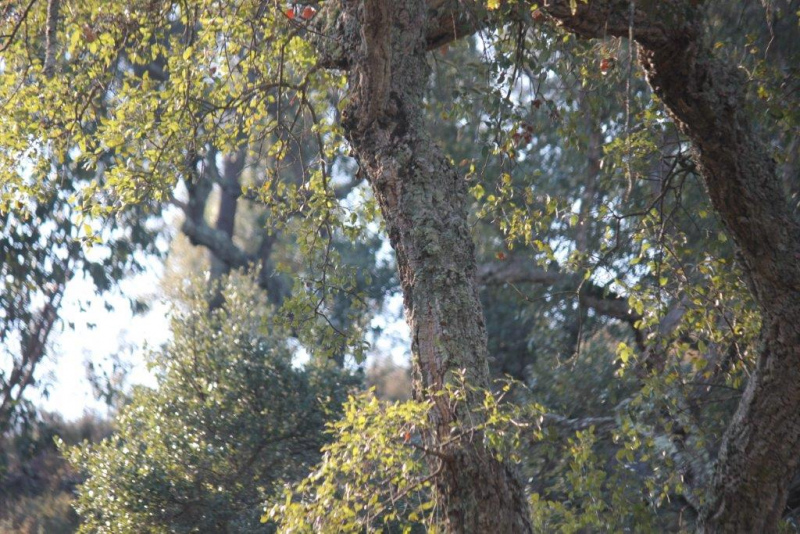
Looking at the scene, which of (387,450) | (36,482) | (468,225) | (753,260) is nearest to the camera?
(387,450)

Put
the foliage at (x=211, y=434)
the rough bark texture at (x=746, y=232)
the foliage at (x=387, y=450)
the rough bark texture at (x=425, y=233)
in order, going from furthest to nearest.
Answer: the foliage at (x=211, y=434), the rough bark texture at (x=746, y=232), the rough bark texture at (x=425, y=233), the foliage at (x=387, y=450)

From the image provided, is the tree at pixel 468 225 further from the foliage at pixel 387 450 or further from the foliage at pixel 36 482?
the foliage at pixel 36 482

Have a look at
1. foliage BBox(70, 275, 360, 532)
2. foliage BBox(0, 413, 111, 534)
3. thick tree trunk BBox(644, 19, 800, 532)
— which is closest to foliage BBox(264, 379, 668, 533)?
thick tree trunk BBox(644, 19, 800, 532)

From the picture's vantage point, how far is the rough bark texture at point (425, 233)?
370cm

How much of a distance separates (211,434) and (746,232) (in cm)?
748

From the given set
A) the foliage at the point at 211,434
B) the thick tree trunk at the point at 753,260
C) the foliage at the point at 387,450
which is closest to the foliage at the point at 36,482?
the foliage at the point at 211,434

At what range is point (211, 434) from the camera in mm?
10445

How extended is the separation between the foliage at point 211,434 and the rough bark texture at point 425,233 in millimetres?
5207

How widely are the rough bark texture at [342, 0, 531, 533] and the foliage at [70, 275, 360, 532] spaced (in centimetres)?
521

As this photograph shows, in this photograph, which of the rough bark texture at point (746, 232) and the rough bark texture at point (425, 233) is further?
the rough bark texture at point (746, 232)

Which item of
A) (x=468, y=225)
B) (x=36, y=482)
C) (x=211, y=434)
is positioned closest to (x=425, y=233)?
(x=468, y=225)

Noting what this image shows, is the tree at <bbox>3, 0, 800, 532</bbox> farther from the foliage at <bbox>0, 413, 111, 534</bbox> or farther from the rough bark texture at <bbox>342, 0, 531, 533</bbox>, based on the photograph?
the foliage at <bbox>0, 413, 111, 534</bbox>

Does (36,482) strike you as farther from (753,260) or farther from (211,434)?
(753,260)

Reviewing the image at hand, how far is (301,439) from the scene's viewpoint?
10.8 metres
